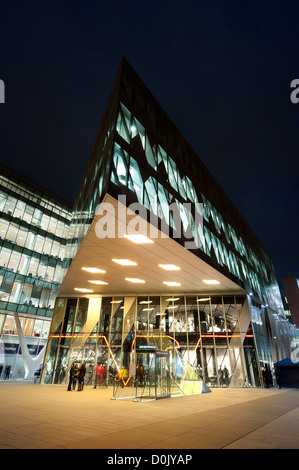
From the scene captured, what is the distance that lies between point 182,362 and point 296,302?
7310cm

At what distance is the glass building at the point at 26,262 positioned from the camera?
106ft

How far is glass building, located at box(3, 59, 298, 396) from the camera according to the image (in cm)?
1230

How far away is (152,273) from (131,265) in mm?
2201

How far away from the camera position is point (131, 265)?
16781 millimetres

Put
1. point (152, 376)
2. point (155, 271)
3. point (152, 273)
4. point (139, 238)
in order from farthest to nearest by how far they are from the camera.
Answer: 1. point (152, 273)
2. point (155, 271)
3. point (152, 376)
4. point (139, 238)

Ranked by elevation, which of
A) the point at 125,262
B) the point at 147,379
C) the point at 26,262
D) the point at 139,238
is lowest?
the point at 147,379

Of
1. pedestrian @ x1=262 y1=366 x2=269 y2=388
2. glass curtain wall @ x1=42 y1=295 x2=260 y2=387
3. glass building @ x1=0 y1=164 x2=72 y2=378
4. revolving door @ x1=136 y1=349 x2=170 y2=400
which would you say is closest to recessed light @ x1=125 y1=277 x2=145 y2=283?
glass curtain wall @ x1=42 y1=295 x2=260 y2=387

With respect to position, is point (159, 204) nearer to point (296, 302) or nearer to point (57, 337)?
point (57, 337)

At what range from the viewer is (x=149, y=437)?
530cm

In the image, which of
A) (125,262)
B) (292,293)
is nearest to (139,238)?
(125,262)

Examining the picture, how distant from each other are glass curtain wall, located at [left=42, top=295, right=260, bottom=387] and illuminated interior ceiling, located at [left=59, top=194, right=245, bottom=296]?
44.2 inches

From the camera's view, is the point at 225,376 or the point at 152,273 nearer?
the point at 152,273

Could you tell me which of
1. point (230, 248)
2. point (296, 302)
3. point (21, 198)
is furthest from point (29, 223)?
point (296, 302)

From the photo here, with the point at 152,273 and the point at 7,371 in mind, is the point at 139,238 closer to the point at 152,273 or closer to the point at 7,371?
the point at 152,273
